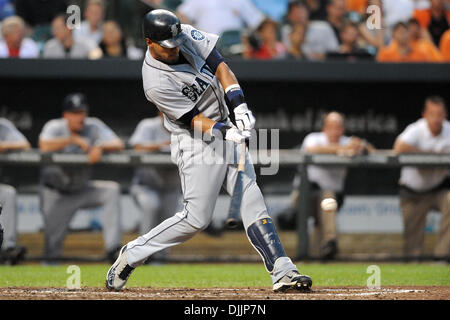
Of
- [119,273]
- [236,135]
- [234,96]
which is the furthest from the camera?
[119,273]

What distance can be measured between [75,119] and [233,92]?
4024 millimetres

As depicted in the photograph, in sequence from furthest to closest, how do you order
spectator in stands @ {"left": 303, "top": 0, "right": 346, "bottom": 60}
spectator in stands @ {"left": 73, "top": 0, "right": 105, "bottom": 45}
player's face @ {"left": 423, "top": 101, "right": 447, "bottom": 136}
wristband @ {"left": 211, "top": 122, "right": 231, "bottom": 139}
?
spectator in stands @ {"left": 73, "top": 0, "right": 105, "bottom": 45}
spectator in stands @ {"left": 303, "top": 0, "right": 346, "bottom": 60}
player's face @ {"left": 423, "top": 101, "right": 447, "bottom": 136}
wristband @ {"left": 211, "top": 122, "right": 231, "bottom": 139}

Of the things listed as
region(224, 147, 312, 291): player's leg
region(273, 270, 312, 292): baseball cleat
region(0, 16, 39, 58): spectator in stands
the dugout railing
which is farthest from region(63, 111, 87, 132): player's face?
region(273, 270, 312, 292): baseball cleat

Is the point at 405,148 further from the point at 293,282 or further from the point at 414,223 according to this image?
the point at 293,282

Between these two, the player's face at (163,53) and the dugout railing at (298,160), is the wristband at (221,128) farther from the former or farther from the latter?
the dugout railing at (298,160)

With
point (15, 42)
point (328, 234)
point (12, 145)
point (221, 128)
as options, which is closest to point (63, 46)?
point (15, 42)

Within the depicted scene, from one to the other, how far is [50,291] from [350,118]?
17.8 feet

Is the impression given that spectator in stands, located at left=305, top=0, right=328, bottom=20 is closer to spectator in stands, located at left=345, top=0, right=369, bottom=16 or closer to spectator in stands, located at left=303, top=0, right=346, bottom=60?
spectator in stands, located at left=303, top=0, right=346, bottom=60

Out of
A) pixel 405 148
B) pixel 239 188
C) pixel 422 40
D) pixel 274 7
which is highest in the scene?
pixel 274 7

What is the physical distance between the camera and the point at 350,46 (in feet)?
32.4

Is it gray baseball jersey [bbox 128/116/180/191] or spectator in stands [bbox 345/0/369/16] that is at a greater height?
spectator in stands [bbox 345/0/369/16]

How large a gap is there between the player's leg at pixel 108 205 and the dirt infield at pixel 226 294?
3000 mm

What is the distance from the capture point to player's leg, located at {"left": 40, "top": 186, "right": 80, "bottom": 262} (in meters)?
8.55

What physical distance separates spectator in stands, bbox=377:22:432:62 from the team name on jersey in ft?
16.5
